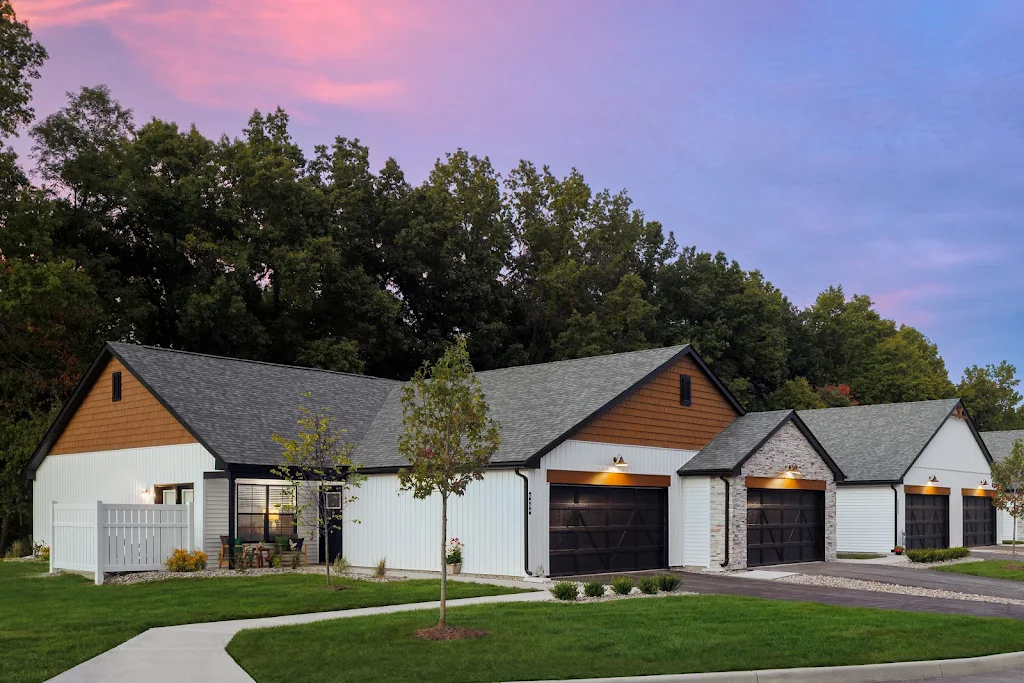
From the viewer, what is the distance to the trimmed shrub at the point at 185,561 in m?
25.8

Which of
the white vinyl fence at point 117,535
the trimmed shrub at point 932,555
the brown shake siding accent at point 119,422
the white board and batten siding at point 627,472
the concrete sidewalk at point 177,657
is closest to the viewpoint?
the concrete sidewalk at point 177,657

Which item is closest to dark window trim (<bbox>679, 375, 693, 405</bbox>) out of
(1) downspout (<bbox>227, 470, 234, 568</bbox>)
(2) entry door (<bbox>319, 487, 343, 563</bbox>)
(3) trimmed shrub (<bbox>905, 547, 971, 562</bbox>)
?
(3) trimmed shrub (<bbox>905, 547, 971, 562</bbox>)

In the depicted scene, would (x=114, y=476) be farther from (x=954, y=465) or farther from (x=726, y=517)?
(x=954, y=465)

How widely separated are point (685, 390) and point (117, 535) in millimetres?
15914

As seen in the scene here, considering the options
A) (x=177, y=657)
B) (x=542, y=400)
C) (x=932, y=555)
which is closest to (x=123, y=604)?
(x=177, y=657)

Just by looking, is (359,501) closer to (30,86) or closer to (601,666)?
(601,666)

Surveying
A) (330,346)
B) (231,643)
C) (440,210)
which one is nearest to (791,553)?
(231,643)

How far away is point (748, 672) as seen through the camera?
12078 millimetres

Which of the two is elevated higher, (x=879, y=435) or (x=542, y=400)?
(x=542, y=400)

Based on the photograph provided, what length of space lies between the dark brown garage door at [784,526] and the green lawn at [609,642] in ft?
35.9

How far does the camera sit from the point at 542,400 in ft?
94.0

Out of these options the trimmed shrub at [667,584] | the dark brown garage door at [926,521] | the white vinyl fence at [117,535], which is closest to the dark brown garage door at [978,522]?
the dark brown garage door at [926,521]

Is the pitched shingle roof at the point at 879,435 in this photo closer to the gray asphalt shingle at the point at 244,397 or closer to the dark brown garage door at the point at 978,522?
the dark brown garage door at the point at 978,522

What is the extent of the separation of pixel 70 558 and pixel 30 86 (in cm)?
2779
